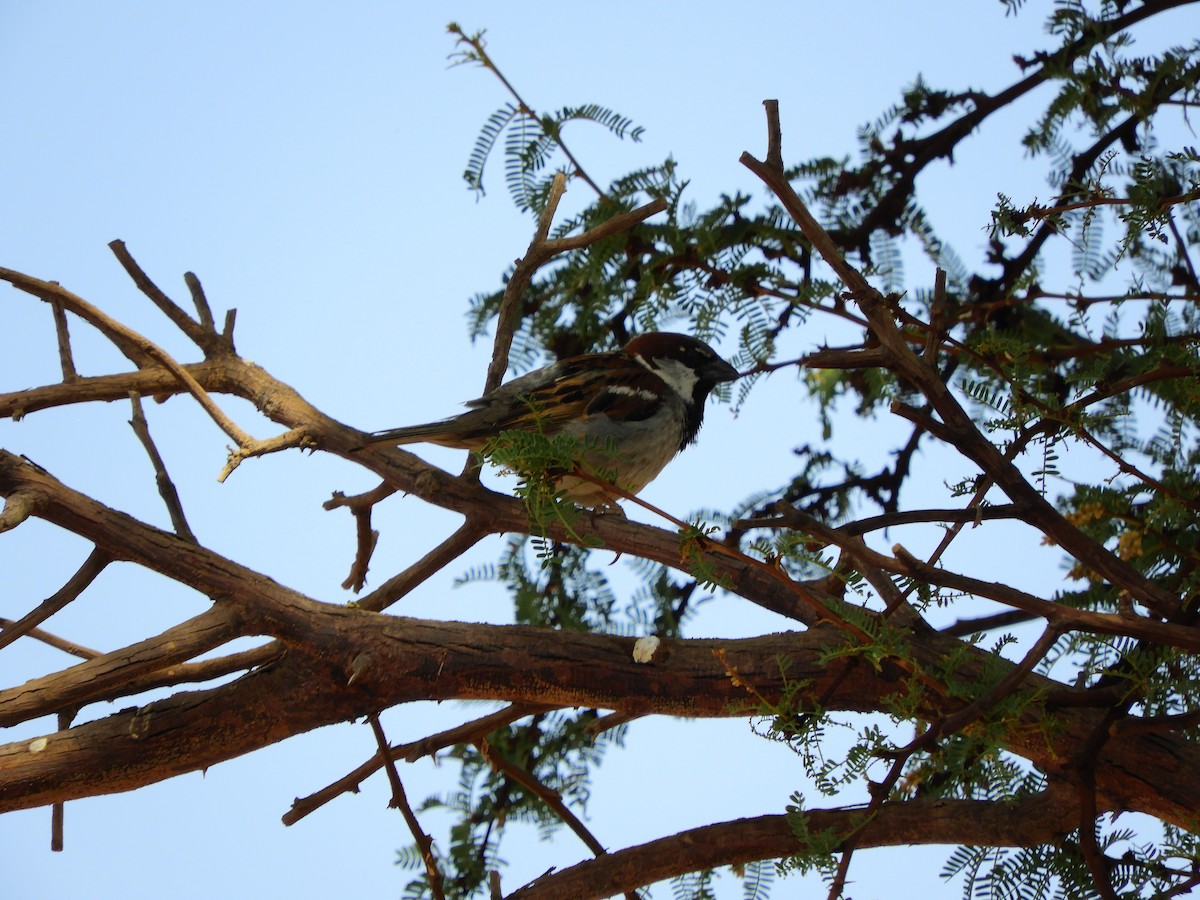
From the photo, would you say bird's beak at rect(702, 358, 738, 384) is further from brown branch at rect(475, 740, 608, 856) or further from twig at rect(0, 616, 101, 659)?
twig at rect(0, 616, 101, 659)

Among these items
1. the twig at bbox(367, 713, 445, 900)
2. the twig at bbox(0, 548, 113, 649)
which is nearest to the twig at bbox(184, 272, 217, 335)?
the twig at bbox(0, 548, 113, 649)

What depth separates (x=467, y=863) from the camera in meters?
2.20

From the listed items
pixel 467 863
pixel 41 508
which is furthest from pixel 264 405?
pixel 467 863

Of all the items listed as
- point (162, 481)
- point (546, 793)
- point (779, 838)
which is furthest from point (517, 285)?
point (779, 838)

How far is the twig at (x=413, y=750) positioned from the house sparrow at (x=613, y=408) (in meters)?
0.40

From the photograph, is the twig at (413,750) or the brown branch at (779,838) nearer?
the brown branch at (779,838)

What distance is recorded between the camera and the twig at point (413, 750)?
1793 millimetres

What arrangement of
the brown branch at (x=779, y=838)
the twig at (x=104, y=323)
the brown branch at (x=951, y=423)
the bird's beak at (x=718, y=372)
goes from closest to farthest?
the brown branch at (x=951, y=423), the brown branch at (x=779, y=838), the twig at (x=104, y=323), the bird's beak at (x=718, y=372)

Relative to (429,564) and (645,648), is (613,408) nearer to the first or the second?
(429,564)

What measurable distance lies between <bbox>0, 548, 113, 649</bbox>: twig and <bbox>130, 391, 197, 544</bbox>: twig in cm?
12

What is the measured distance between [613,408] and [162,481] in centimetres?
90

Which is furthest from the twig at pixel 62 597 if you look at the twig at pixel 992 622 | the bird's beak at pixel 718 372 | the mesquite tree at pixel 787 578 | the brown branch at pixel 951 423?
the twig at pixel 992 622

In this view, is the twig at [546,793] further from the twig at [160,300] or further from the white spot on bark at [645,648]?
the twig at [160,300]

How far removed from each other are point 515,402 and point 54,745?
99cm
